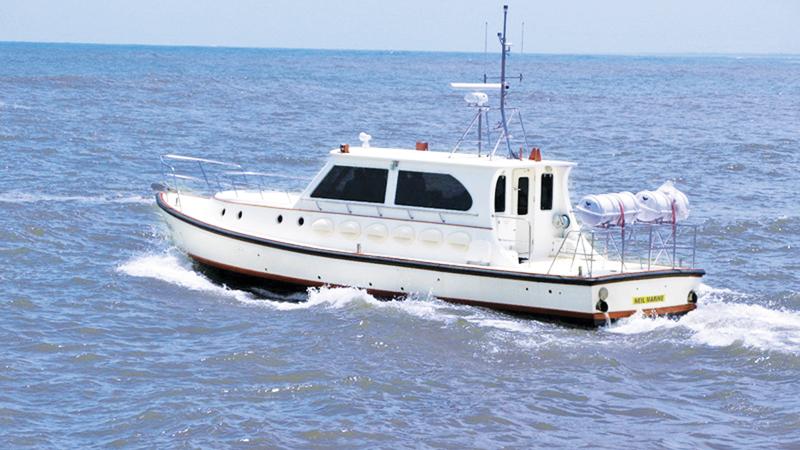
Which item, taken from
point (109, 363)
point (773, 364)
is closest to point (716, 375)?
point (773, 364)

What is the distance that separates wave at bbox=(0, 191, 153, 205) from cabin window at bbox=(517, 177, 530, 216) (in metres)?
12.0

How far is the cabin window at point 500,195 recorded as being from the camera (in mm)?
18469

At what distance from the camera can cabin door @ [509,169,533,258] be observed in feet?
61.0

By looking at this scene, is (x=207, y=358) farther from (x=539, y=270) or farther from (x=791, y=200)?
(x=791, y=200)

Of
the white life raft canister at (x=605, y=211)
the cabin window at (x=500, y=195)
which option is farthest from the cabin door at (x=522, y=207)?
the white life raft canister at (x=605, y=211)

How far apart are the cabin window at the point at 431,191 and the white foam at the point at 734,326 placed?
9.51 feet

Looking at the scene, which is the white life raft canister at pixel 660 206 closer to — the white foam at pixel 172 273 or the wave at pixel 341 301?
the wave at pixel 341 301

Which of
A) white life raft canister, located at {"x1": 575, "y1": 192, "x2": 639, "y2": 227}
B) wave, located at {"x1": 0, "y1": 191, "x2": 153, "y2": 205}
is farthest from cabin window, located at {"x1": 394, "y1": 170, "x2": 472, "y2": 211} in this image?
wave, located at {"x1": 0, "y1": 191, "x2": 153, "y2": 205}

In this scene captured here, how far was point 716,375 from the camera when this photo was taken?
16.1 meters

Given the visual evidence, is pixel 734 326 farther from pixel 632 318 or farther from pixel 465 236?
pixel 465 236

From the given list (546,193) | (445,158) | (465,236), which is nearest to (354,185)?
(445,158)

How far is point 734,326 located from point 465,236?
395 centimetres

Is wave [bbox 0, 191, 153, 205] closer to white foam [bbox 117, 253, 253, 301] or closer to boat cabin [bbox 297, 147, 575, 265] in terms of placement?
white foam [bbox 117, 253, 253, 301]

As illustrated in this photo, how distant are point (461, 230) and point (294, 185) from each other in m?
13.1
